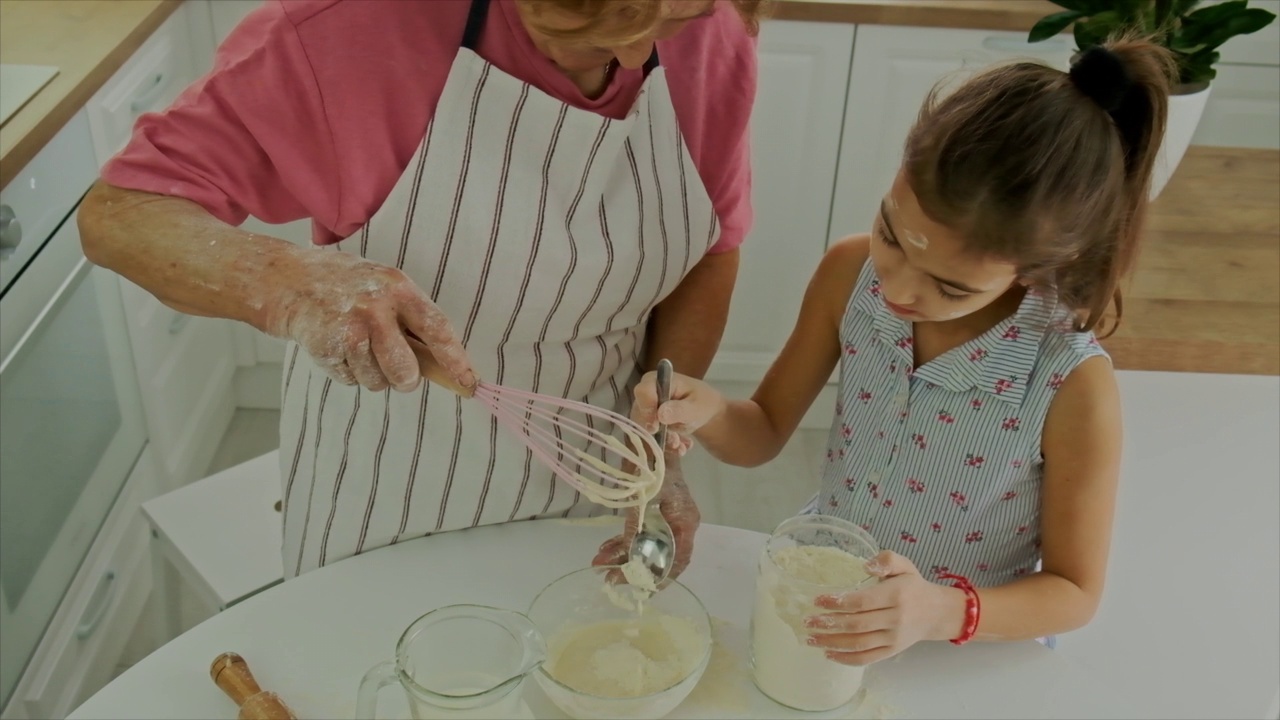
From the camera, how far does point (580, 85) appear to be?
1037 mm

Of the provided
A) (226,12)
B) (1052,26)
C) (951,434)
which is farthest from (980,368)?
(226,12)

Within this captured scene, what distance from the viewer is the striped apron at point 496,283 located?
3.26 feet

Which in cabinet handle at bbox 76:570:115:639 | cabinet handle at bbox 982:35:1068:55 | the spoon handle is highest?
cabinet handle at bbox 982:35:1068:55

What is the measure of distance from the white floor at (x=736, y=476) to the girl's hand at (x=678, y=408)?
1.27m

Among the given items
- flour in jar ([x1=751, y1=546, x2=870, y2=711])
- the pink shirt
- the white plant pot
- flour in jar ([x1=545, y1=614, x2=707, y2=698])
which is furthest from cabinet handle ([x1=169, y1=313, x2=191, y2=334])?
the white plant pot

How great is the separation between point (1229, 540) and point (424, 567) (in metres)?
0.95

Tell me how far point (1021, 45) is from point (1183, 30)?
0.59 meters

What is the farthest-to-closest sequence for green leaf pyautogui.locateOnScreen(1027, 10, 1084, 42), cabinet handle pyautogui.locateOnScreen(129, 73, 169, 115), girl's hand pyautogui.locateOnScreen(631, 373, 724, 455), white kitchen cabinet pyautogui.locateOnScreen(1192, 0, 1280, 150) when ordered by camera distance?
white kitchen cabinet pyautogui.locateOnScreen(1192, 0, 1280, 150) < cabinet handle pyautogui.locateOnScreen(129, 73, 169, 115) < green leaf pyautogui.locateOnScreen(1027, 10, 1084, 42) < girl's hand pyautogui.locateOnScreen(631, 373, 724, 455)

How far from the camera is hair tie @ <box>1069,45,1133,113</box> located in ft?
3.09

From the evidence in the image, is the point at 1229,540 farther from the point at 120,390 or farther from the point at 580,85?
the point at 120,390

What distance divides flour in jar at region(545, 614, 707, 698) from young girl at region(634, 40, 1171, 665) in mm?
123

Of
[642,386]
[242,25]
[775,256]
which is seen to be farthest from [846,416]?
[775,256]

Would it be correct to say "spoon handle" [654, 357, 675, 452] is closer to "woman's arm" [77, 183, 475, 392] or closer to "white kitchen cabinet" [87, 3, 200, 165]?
"woman's arm" [77, 183, 475, 392]

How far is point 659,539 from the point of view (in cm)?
103
